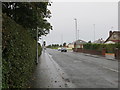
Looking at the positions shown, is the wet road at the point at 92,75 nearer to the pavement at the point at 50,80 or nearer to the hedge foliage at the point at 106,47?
the pavement at the point at 50,80

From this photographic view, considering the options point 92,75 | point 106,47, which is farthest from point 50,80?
point 106,47

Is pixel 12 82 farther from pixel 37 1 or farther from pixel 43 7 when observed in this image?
pixel 43 7

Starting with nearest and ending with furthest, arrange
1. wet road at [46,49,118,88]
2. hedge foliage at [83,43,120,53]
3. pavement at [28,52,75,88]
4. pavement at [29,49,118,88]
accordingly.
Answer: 1. pavement at [28,52,75,88]
2. pavement at [29,49,118,88]
3. wet road at [46,49,118,88]
4. hedge foliage at [83,43,120,53]

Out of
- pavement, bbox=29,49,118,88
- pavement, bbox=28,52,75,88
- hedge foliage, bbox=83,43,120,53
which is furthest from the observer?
hedge foliage, bbox=83,43,120,53

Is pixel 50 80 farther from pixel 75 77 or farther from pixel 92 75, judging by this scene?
pixel 92 75

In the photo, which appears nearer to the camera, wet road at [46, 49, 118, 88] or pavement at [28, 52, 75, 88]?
pavement at [28, 52, 75, 88]

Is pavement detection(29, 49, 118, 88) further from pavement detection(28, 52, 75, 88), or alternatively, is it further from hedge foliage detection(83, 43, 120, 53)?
hedge foliage detection(83, 43, 120, 53)

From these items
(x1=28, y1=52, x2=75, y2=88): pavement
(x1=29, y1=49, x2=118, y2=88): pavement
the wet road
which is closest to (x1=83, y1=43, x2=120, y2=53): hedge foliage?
the wet road

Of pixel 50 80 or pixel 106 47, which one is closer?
pixel 50 80

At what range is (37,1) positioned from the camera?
28.5 feet

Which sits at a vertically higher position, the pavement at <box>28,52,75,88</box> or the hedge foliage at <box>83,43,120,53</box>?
the hedge foliage at <box>83,43,120,53</box>

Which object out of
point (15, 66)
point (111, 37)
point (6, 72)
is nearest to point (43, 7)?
point (15, 66)

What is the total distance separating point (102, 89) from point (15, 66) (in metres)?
3.82

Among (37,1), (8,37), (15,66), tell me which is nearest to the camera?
(8,37)
